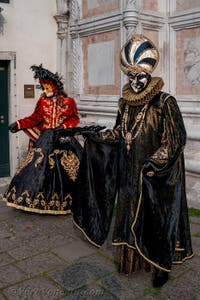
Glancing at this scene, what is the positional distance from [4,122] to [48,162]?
2.77 metres

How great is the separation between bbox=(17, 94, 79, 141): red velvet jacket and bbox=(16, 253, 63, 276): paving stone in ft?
7.84

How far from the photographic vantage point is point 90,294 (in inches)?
122

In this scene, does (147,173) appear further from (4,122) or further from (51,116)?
(4,122)

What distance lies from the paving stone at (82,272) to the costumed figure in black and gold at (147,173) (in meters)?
0.22

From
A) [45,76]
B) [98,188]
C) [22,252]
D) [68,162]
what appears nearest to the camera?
[98,188]

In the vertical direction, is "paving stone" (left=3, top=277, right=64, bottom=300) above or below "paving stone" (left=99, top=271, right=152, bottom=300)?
below

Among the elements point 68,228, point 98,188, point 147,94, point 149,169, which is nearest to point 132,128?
point 147,94

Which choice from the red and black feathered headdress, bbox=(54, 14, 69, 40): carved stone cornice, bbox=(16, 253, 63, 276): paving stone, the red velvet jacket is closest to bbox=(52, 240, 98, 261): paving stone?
bbox=(16, 253, 63, 276): paving stone

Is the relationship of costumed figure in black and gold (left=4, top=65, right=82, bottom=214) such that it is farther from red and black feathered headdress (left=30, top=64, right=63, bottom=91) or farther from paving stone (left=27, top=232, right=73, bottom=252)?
paving stone (left=27, top=232, right=73, bottom=252)

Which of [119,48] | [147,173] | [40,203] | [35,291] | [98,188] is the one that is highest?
[119,48]

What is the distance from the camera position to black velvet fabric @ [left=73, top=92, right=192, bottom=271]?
3.02 m

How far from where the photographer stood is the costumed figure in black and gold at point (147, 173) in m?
3.03

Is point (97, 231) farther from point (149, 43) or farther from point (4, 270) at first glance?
point (149, 43)

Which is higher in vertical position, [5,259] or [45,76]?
[45,76]
